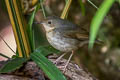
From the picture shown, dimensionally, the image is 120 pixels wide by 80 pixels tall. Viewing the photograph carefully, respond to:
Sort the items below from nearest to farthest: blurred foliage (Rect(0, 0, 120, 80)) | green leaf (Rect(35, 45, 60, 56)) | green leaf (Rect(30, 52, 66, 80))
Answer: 1. green leaf (Rect(30, 52, 66, 80))
2. green leaf (Rect(35, 45, 60, 56))
3. blurred foliage (Rect(0, 0, 120, 80))

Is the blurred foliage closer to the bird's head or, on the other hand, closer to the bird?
the bird's head

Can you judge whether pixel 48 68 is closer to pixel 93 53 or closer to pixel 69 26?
pixel 69 26

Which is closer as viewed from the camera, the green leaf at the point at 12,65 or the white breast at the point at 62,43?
the green leaf at the point at 12,65

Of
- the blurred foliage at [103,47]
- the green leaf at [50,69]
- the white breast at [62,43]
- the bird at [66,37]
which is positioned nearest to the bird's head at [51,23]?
the bird at [66,37]

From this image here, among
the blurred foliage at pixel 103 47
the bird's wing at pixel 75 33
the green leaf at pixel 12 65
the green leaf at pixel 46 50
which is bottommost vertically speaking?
the blurred foliage at pixel 103 47

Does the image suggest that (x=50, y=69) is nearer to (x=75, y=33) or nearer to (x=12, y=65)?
(x=12, y=65)

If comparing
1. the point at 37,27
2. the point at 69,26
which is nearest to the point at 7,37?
the point at 37,27

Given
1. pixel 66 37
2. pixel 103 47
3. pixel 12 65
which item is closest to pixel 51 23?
pixel 66 37

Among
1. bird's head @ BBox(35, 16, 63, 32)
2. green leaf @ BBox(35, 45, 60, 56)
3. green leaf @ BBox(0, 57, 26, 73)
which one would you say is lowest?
green leaf @ BBox(35, 45, 60, 56)

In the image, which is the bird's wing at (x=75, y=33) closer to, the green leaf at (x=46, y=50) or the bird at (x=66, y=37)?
the bird at (x=66, y=37)

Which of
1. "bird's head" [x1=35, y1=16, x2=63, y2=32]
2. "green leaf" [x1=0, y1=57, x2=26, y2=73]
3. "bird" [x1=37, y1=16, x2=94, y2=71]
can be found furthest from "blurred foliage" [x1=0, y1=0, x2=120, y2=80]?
"green leaf" [x1=0, y1=57, x2=26, y2=73]

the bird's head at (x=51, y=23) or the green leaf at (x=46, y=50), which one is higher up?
the bird's head at (x=51, y=23)
